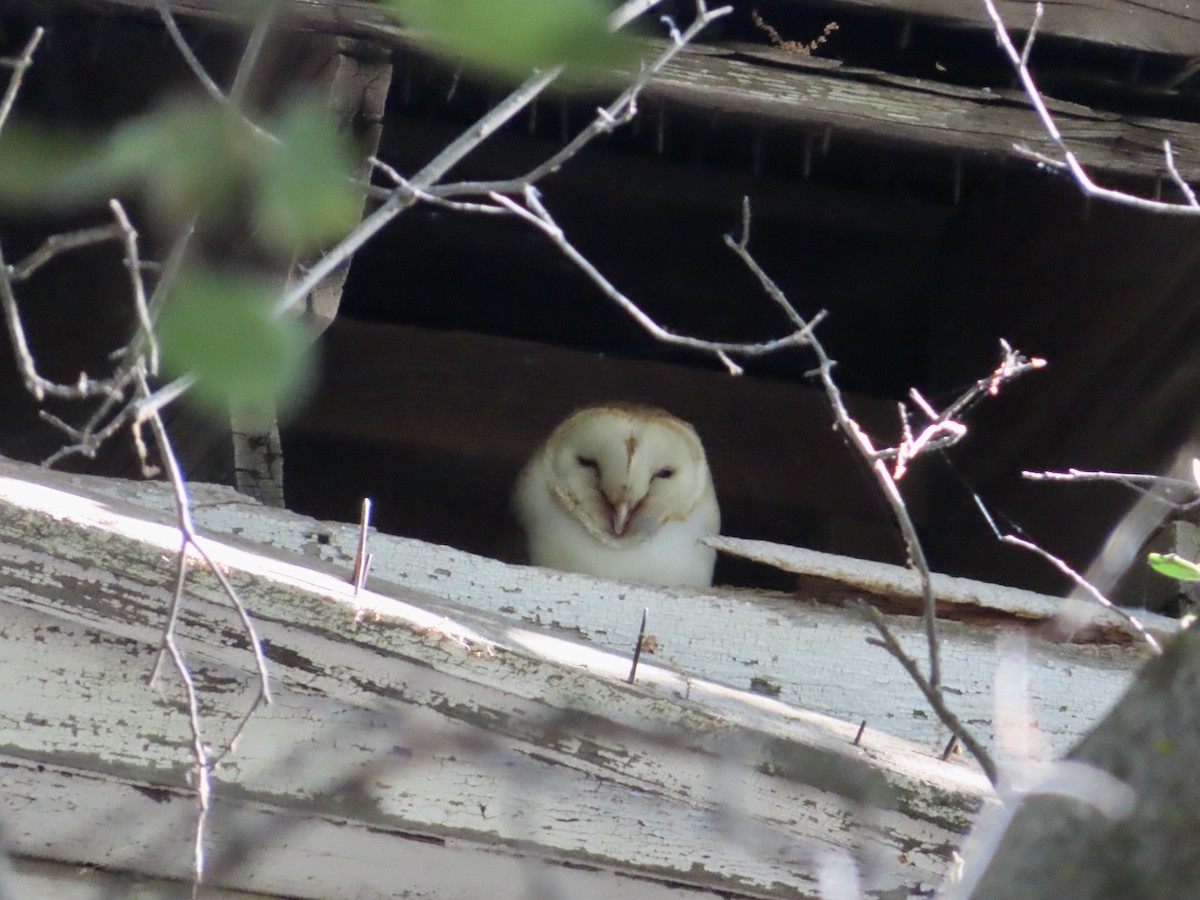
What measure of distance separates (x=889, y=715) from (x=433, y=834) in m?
0.51

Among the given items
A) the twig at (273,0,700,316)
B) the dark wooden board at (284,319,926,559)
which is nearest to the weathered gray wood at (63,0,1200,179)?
the twig at (273,0,700,316)

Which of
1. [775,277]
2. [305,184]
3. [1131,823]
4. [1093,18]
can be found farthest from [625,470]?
[305,184]

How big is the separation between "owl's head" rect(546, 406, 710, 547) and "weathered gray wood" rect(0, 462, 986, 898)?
1135 mm

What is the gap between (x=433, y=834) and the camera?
1.44 meters

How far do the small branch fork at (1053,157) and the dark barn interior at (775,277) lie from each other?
0.11 ft

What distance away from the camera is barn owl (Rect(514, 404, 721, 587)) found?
8.45ft

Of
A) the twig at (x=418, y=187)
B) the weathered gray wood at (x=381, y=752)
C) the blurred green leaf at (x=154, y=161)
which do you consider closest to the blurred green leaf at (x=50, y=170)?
the blurred green leaf at (x=154, y=161)

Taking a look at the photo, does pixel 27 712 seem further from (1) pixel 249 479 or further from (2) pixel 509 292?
(2) pixel 509 292

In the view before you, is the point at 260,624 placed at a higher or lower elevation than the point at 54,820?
higher

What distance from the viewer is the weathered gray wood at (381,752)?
137 cm

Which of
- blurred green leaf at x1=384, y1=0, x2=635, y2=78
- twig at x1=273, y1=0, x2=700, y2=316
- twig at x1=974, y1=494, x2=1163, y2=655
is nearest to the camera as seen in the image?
blurred green leaf at x1=384, y1=0, x2=635, y2=78

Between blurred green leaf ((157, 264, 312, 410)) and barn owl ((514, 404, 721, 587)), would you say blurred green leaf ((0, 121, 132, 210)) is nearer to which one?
blurred green leaf ((157, 264, 312, 410))

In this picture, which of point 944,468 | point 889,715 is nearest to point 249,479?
point 889,715

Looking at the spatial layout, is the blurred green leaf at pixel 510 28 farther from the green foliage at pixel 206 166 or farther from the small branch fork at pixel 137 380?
the small branch fork at pixel 137 380
